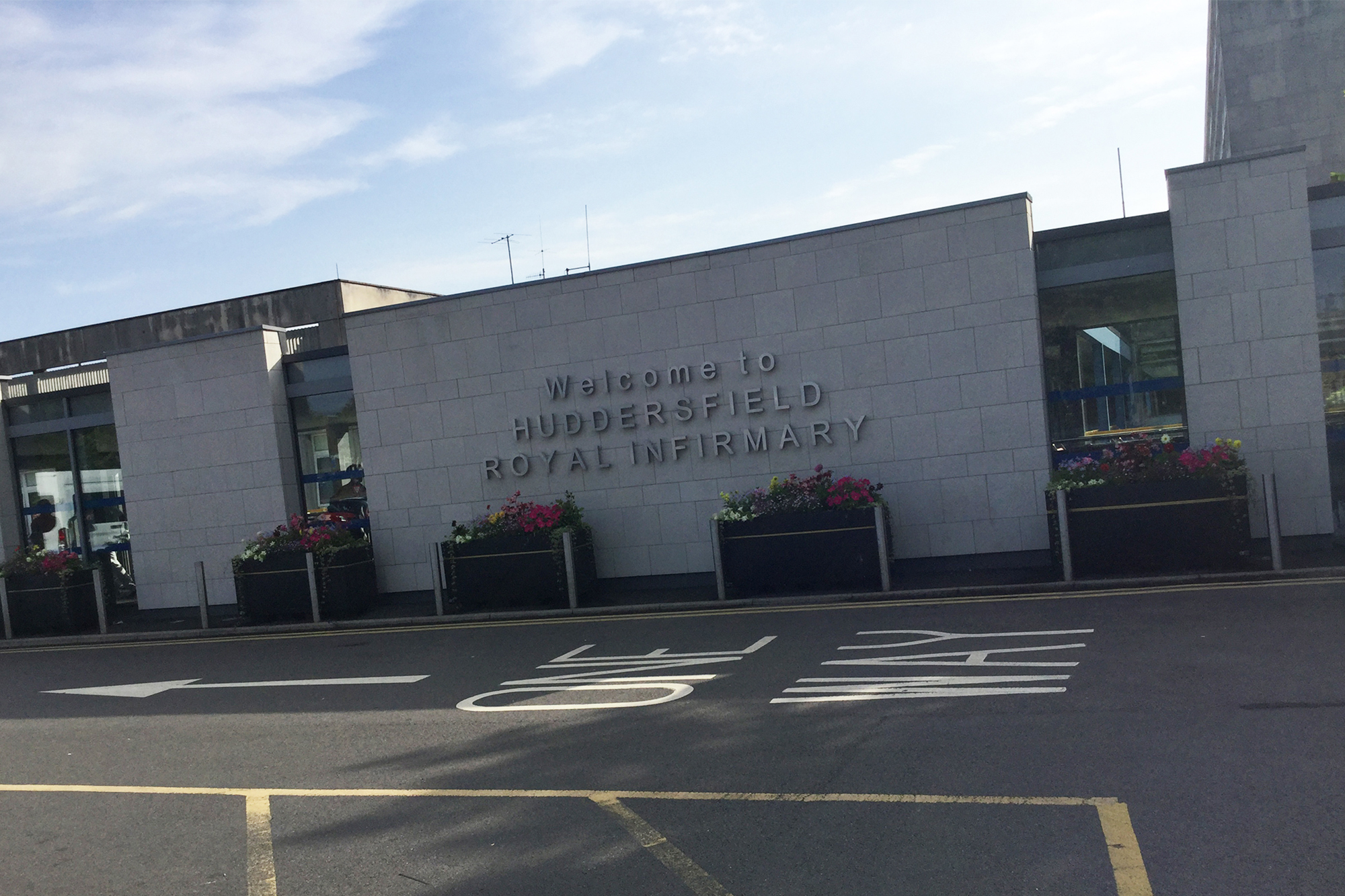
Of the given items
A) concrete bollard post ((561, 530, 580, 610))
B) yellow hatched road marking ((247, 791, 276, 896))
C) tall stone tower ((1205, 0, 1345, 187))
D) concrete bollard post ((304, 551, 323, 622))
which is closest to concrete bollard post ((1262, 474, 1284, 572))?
concrete bollard post ((561, 530, 580, 610))

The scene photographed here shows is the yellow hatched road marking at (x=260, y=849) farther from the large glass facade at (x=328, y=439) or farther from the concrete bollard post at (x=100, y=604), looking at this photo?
the concrete bollard post at (x=100, y=604)

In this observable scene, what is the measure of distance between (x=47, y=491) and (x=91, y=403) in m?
1.97

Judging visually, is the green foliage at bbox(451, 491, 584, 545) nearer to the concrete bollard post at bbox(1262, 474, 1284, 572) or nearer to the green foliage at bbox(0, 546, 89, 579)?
the green foliage at bbox(0, 546, 89, 579)

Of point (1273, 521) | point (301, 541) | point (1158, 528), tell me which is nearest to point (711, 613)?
point (1158, 528)

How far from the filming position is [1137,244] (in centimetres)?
1332

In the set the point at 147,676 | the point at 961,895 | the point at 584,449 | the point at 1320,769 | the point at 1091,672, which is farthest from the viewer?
the point at 584,449

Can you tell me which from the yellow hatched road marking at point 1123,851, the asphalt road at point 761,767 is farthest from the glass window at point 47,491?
the yellow hatched road marking at point 1123,851

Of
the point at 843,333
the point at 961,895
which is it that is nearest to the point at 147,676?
the point at 843,333

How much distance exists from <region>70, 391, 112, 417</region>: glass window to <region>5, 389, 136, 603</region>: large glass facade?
0.04 feet

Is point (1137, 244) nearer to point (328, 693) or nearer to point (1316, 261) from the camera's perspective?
point (1316, 261)

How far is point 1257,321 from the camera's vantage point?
1258 centimetres

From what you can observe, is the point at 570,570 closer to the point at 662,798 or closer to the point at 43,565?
the point at 662,798

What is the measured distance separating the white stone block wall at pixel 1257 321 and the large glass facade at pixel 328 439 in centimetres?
1221

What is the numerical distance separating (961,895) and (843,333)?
10.5 m
